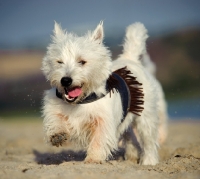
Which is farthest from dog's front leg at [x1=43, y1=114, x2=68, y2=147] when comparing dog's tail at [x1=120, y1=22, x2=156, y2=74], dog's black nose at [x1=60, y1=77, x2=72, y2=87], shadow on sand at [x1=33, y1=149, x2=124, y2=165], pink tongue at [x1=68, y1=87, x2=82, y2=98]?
dog's tail at [x1=120, y1=22, x2=156, y2=74]

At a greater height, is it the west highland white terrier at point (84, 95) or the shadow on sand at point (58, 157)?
the west highland white terrier at point (84, 95)

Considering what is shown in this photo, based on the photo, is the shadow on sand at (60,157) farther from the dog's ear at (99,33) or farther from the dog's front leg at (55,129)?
the dog's ear at (99,33)

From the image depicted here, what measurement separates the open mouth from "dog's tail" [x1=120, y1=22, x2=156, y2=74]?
2439 millimetres

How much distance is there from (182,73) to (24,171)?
23636 millimetres

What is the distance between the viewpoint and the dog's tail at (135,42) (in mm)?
8430

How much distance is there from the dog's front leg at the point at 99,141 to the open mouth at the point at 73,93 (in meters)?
0.45

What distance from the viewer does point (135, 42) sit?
27.7 ft

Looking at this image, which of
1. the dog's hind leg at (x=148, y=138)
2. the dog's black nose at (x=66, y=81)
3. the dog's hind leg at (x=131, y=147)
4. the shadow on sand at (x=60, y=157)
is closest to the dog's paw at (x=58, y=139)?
the dog's black nose at (x=66, y=81)

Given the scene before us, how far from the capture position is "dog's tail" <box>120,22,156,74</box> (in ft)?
27.7

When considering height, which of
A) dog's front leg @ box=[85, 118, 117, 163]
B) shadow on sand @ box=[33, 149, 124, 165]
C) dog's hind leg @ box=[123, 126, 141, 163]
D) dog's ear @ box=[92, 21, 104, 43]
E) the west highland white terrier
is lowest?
shadow on sand @ box=[33, 149, 124, 165]

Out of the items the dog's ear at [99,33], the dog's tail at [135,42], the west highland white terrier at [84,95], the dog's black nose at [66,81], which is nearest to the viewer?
the dog's black nose at [66,81]

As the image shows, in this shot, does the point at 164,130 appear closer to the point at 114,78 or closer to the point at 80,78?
the point at 114,78

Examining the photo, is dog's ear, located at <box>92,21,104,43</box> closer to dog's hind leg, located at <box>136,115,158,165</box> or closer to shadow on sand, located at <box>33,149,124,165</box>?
dog's hind leg, located at <box>136,115,158,165</box>

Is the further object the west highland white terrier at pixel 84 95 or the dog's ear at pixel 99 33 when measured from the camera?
the dog's ear at pixel 99 33
